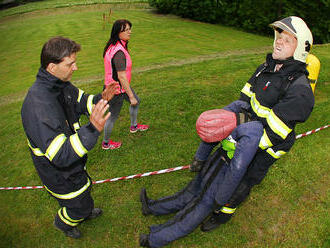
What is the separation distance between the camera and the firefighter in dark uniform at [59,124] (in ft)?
7.57

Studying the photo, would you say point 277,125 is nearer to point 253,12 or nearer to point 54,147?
point 54,147

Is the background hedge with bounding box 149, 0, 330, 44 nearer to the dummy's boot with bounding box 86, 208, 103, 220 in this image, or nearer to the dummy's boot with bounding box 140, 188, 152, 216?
the dummy's boot with bounding box 140, 188, 152, 216

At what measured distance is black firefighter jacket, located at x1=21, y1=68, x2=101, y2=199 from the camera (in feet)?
7.55

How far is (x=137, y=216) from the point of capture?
149 inches

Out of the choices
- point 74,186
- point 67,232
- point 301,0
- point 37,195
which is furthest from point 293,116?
point 301,0

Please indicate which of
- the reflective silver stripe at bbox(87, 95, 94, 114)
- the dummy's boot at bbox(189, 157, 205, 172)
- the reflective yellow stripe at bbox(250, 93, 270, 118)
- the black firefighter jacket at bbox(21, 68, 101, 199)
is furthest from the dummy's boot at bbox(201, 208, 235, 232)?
the reflective silver stripe at bbox(87, 95, 94, 114)

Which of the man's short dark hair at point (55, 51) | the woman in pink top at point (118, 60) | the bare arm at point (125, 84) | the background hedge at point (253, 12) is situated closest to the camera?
the man's short dark hair at point (55, 51)

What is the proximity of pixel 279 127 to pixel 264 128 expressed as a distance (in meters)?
0.19

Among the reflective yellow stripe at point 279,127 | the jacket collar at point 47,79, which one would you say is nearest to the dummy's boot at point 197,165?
the reflective yellow stripe at point 279,127

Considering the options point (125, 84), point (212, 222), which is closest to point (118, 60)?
point (125, 84)

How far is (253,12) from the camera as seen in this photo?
29516 millimetres

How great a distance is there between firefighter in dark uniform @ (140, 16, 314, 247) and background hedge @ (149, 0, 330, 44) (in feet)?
94.0

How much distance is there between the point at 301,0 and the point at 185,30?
1409 centimetres

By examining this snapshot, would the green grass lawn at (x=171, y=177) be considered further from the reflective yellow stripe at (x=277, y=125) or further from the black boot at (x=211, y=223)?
the reflective yellow stripe at (x=277, y=125)
